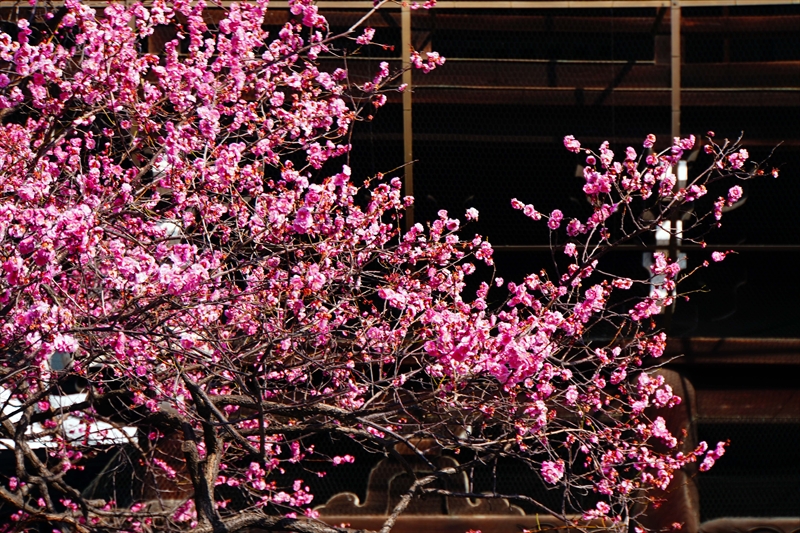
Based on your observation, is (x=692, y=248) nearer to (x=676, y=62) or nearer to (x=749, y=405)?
(x=749, y=405)

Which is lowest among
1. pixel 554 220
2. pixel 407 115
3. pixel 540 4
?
pixel 554 220

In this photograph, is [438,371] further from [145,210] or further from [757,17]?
[757,17]

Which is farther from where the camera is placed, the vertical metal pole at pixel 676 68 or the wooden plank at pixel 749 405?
the vertical metal pole at pixel 676 68

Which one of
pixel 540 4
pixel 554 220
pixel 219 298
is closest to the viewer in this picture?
pixel 219 298

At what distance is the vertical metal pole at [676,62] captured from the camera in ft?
32.9

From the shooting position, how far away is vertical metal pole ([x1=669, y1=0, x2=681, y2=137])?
10.0 metres

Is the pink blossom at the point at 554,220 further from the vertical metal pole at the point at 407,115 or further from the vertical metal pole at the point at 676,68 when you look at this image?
the vertical metal pole at the point at 676,68

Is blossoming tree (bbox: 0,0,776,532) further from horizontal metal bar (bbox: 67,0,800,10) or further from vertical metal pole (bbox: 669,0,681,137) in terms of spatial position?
horizontal metal bar (bbox: 67,0,800,10)

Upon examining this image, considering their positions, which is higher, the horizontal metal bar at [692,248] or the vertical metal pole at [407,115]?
the vertical metal pole at [407,115]

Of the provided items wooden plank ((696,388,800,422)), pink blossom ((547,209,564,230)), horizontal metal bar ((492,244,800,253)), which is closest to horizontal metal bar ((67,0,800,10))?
horizontal metal bar ((492,244,800,253))

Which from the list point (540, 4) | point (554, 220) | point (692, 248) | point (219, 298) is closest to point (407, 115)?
point (540, 4)

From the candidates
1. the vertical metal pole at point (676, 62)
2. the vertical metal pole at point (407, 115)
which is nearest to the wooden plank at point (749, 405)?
the vertical metal pole at point (676, 62)

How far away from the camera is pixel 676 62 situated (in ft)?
33.0

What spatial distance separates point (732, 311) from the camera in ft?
32.6
